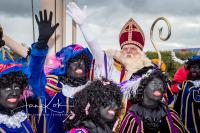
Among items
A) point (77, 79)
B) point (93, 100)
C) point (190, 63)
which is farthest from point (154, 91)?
point (190, 63)

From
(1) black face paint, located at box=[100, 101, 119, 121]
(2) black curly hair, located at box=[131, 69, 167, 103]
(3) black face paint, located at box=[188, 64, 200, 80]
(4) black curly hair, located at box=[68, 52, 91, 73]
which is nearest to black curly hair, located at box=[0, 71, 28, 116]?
(1) black face paint, located at box=[100, 101, 119, 121]

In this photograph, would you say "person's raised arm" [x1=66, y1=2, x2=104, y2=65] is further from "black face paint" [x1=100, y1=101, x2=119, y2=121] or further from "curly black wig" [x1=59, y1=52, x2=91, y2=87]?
"black face paint" [x1=100, y1=101, x2=119, y2=121]

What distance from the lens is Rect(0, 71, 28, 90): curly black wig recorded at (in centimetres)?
350

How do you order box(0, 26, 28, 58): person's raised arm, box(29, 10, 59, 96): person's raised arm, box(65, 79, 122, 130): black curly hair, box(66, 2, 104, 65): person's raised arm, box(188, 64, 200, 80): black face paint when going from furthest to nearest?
box(188, 64, 200, 80): black face paint, box(0, 26, 28, 58): person's raised arm, box(66, 2, 104, 65): person's raised arm, box(29, 10, 59, 96): person's raised arm, box(65, 79, 122, 130): black curly hair

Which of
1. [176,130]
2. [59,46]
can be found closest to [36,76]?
[176,130]

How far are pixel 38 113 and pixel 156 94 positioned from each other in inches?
52.3

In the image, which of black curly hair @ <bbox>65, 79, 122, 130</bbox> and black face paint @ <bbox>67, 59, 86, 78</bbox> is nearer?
black curly hair @ <bbox>65, 79, 122, 130</bbox>

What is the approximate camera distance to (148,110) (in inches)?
163

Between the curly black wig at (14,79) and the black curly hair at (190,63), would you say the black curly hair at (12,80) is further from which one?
the black curly hair at (190,63)

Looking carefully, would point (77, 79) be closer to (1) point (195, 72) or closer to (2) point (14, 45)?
(2) point (14, 45)

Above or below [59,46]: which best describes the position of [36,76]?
below

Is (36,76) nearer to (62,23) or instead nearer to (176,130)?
(176,130)

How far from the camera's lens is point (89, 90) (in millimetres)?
3359

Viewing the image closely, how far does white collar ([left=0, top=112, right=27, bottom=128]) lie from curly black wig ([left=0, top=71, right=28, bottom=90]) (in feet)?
0.83
